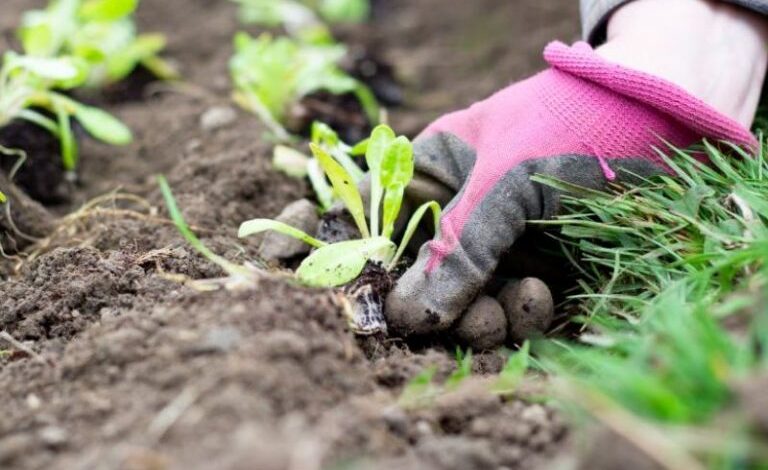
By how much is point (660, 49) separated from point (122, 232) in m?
1.30

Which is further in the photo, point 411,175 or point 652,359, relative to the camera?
point 411,175

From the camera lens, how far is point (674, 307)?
4.00 ft

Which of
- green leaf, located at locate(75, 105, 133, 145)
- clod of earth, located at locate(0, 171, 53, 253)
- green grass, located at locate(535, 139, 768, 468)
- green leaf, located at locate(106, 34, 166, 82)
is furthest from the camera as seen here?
green leaf, located at locate(106, 34, 166, 82)

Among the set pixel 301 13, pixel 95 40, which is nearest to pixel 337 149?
pixel 95 40

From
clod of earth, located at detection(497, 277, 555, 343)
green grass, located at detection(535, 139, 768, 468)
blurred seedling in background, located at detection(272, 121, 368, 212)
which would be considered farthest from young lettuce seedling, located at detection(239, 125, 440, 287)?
green grass, located at detection(535, 139, 768, 468)

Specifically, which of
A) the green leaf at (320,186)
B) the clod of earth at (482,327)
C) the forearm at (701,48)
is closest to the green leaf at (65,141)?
the green leaf at (320,186)

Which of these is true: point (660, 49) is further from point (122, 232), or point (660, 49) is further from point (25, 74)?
point (25, 74)

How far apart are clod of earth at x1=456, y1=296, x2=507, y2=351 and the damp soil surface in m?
0.05

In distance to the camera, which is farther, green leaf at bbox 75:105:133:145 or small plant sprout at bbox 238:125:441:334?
green leaf at bbox 75:105:133:145

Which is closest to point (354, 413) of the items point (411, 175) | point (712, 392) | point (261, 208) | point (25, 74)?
point (712, 392)

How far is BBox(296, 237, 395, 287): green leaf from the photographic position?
1.58 metres

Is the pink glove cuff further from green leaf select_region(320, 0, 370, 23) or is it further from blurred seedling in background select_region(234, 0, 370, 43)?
green leaf select_region(320, 0, 370, 23)

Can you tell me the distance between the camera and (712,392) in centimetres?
98

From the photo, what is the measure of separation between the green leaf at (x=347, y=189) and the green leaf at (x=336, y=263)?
0.48 ft
